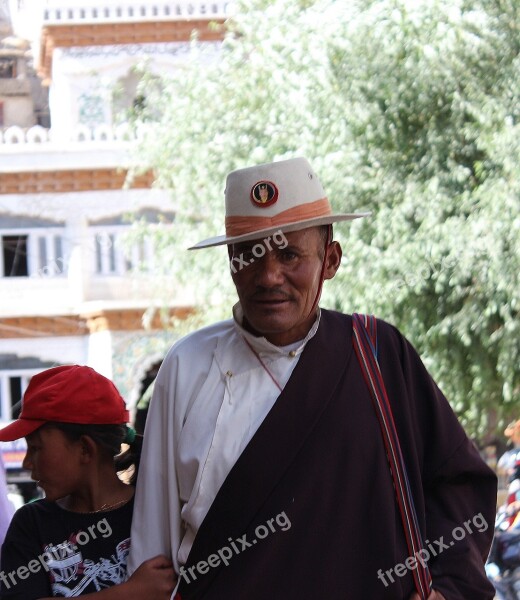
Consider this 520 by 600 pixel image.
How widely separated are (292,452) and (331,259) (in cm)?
45

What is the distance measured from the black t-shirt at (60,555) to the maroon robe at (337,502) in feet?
0.79

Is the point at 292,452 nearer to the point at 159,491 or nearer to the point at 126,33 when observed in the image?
the point at 159,491

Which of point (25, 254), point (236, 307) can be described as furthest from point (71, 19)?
point (236, 307)

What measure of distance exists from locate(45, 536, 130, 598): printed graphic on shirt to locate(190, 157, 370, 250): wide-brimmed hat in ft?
2.25

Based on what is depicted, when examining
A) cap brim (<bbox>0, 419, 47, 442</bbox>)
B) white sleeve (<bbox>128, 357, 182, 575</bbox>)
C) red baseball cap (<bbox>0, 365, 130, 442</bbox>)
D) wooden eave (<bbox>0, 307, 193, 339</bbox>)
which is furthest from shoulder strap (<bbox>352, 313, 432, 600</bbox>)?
wooden eave (<bbox>0, 307, 193, 339</bbox>)

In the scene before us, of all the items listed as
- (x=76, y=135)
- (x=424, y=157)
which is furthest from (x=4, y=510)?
(x=76, y=135)

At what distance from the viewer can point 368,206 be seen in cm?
903

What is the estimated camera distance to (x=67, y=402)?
257 cm

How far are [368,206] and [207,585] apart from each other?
272 inches

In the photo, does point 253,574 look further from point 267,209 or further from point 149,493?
point 267,209

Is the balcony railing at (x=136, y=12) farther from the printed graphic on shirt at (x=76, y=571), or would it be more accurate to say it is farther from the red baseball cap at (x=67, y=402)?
the printed graphic on shirt at (x=76, y=571)

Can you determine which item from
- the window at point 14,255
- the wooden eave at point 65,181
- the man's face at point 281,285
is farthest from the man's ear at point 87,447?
the window at point 14,255

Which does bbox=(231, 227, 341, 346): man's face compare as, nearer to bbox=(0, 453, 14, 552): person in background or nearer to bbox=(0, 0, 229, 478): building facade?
bbox=(0, 453, 14, 552): person in background

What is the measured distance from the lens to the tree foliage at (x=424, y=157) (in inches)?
327
